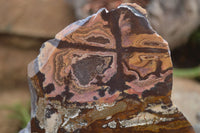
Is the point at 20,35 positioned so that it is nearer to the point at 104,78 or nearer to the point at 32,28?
the point at 32,28

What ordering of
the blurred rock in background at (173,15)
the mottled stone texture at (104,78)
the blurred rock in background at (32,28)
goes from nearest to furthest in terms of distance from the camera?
the mottled stone texture at (104,78) → the blurred rock in background at (173,15) → the blurred rock in background at (32,28)

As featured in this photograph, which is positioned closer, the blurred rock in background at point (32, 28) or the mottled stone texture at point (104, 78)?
the mottled stone texture at point (104, 78)

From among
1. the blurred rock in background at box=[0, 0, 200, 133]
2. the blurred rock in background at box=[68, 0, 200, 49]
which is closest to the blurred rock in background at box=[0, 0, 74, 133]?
the blurred rock in background at box=[0, 0, 200, 133]

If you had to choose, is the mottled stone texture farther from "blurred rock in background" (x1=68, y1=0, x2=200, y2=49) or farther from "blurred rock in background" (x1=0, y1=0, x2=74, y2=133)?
"blurred rock in background" (x1=0, y1=0, x2=74, y2=133)

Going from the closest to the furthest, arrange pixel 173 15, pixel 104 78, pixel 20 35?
pixel 104 78
pixel 173 15
pixel 20 35

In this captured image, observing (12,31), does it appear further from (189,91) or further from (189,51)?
(189,51)

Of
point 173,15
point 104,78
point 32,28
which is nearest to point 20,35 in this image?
point 32,28

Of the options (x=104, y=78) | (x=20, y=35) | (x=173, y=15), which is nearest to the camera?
(x=104, y=78)

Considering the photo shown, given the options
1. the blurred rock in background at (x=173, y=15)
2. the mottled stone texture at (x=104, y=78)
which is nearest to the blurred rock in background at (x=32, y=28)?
the blurred rock in background at (x=173, y=15)

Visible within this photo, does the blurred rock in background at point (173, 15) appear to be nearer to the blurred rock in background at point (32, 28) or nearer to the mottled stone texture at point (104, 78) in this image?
the blurred rock in background at point (32, 28)
